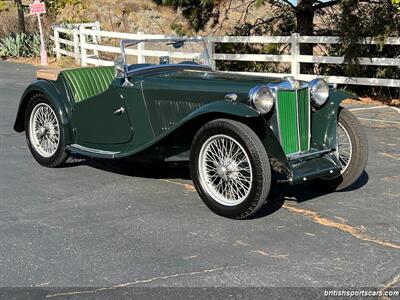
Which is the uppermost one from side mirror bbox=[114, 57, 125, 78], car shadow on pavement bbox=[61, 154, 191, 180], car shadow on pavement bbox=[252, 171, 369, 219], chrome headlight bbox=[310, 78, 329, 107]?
side mirror bbox=[114, 57, 125, 78]

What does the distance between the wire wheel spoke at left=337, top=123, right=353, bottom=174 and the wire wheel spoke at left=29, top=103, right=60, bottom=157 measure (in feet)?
10.2

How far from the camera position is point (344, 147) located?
5.64 metres

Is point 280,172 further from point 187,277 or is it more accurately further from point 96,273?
point 96,273

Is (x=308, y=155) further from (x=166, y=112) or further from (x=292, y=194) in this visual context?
(x=166, y=112)

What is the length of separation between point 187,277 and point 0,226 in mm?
1843

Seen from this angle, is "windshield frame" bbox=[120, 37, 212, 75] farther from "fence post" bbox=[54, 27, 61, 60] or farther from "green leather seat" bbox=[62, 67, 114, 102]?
"fence post" bbox=[54, 27, 61, 60]

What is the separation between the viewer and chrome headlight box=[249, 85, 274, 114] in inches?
191

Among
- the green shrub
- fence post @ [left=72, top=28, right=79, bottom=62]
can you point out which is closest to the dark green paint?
fence post @ [left=72, top=28, right=79, bottom=62]

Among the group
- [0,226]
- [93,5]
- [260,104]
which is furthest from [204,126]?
[93,5]

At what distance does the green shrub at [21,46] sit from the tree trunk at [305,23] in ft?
38.3

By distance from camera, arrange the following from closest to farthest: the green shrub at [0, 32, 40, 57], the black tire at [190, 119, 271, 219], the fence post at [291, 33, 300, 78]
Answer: the black tire at [190, 119, 271, 219] < the fence post at [291, 33, 300, 78] < the green shrub at [0, 32, 40, 57]

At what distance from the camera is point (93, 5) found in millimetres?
36250

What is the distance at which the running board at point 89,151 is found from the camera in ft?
19.6

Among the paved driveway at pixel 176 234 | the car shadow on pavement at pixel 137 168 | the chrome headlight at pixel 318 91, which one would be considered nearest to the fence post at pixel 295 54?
the paved driveway at pixel 176 234
